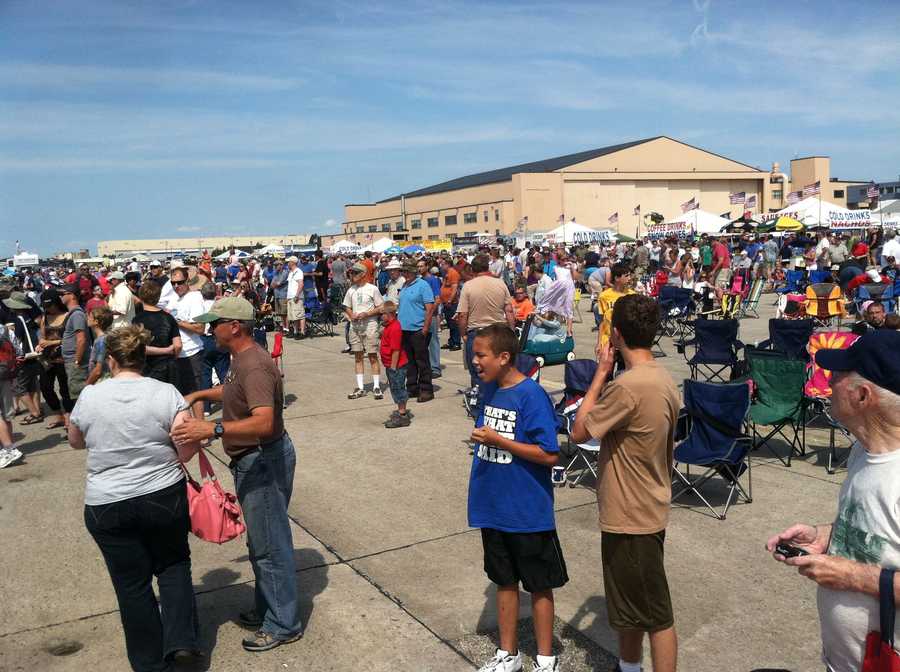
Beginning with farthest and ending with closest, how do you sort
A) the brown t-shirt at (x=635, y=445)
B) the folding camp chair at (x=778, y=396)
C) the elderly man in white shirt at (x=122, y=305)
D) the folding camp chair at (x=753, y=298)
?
the folding camp chair at (x=753, y=298)
the elderly man in white shirt at (x=122, y=305)
the folding camp chair at (x=778, y=396)
the brown t-shirt at (x=635, y=445)

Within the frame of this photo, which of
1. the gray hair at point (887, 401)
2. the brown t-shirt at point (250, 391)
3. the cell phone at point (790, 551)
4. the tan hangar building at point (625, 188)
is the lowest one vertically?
the cell phone at point (790, 551)

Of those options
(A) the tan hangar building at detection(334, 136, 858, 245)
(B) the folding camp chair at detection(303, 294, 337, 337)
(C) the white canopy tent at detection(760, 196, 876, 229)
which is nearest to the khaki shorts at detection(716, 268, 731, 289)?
(B) the folding camp chair at detection(303, 294, 337, 337)

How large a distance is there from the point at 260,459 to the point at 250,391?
38 cm

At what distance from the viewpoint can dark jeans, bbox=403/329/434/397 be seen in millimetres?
9617

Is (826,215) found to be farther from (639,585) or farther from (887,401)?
(887,401)

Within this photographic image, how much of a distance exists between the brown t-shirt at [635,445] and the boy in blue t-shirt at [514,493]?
0.35m

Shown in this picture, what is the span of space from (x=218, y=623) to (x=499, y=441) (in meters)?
2.13

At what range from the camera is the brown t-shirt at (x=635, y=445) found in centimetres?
315

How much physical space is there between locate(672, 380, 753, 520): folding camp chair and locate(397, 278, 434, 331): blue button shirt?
156 inches

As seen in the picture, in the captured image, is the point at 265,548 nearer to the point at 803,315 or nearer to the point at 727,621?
the point at 727,621

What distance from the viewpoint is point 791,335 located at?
9.36 meters

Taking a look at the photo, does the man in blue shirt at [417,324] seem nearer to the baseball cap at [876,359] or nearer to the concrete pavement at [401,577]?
the concrete pavement at [401,577]

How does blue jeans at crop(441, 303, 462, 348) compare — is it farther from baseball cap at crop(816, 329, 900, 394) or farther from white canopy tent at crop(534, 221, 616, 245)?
white canopy tent at crop(534, 221, 616, 245)

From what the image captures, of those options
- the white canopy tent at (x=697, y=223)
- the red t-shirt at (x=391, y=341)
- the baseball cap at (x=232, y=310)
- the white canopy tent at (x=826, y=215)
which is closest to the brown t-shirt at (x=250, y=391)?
the baseball cap at (x=232, y=310)
